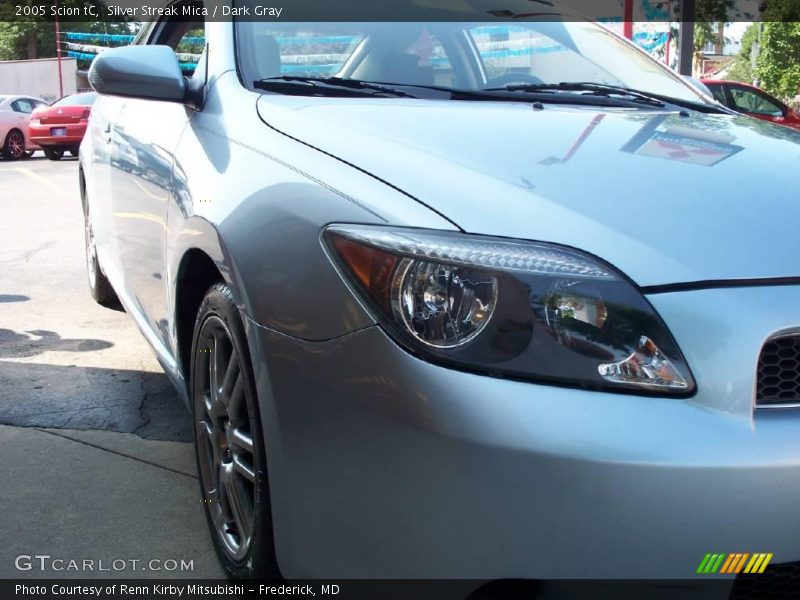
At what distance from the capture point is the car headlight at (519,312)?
4.83 feet

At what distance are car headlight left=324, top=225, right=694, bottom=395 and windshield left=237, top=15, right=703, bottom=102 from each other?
→ 1087mm

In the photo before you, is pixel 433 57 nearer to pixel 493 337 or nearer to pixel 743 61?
pixel 493 337

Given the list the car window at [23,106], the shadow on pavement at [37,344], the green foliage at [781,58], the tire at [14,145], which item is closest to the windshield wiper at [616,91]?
the shadow on pavement at [37,344]

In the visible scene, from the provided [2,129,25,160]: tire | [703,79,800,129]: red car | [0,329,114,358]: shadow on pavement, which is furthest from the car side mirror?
[2,129,25,160]: tire

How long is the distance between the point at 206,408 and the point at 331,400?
911mm

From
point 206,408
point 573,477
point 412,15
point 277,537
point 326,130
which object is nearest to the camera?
point 573,477

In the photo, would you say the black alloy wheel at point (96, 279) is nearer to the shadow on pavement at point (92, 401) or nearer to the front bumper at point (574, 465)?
the shadow on pavement at point (92, 401)

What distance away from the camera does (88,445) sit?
10.6 ft

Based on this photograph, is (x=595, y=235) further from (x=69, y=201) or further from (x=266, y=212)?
(x=69, y=201)

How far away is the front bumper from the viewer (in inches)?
54.1

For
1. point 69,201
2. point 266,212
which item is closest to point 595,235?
point 266,212

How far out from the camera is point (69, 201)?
34.8 ft

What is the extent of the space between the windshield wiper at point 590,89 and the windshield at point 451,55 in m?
0.03

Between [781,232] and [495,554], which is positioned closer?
[495,554]
